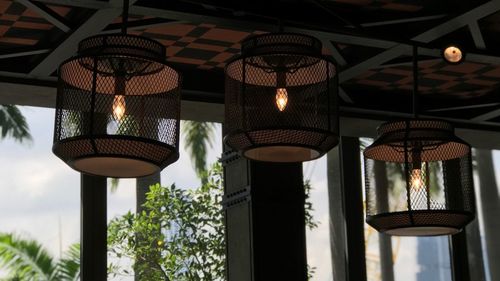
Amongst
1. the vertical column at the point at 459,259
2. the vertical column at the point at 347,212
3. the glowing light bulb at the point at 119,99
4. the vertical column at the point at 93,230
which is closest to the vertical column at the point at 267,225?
the vertical column at the point at 93,230

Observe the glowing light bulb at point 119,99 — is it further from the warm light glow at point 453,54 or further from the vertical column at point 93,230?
the vertical column at point 93,230

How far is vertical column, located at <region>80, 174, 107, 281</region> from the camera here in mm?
6109

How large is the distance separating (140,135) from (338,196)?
14.8 feet

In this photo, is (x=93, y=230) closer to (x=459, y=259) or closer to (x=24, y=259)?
(x=459, y=259)

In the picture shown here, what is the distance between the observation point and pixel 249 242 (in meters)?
6.13

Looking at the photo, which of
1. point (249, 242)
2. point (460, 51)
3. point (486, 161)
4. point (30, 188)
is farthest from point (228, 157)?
point (486, 161)

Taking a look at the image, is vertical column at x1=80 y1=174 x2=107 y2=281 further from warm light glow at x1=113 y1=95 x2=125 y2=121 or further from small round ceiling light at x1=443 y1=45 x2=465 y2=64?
warm light glow at x1=113 y1=95 x2=125 y2=121

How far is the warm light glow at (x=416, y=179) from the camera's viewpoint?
14.7ft

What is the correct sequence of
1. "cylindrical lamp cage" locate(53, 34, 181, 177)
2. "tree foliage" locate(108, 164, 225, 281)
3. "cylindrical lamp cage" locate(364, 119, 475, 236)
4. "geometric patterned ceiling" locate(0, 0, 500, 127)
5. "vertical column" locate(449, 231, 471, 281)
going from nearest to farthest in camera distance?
"cylindrical lamp cage" locate(53, 34, 181, 177), "cylindrical lamp cage" locate(364, 119, 475, 236), "geometric patterned ceiling" locate(0, 0, 500, 127), "vertical column" locate(449, 231, 471, 281), "tree foliage" locate(108, 164, 225, 281)

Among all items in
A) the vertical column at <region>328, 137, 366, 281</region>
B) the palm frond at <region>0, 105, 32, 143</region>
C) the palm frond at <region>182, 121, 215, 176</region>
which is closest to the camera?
the vertical column at <region>328, 137, 366, 281</region>

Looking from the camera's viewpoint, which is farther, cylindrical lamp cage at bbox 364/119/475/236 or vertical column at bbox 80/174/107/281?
vertical column at bbox 80/174/107/281

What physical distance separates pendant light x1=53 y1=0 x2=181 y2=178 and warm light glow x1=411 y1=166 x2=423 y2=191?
1416mm

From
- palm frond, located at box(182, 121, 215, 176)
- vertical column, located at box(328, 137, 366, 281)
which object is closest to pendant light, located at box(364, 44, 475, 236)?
vertical column, located at box(328, 137, 366, 281)

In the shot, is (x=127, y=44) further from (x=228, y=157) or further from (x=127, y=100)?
(x=228, y=157)
